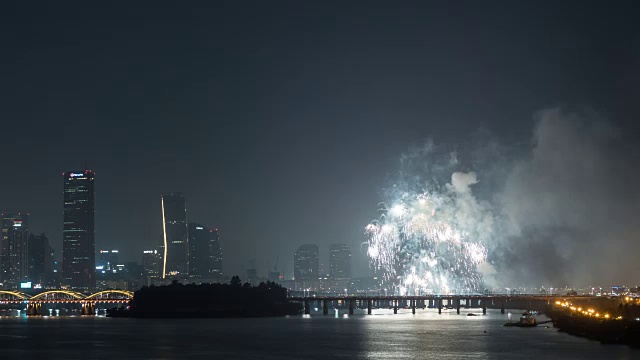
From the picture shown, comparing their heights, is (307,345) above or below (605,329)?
below

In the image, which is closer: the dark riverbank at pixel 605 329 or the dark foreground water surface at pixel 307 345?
the dark foreground water surface at pixel 307 345

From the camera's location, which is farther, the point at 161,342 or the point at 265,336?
the point at 265,336

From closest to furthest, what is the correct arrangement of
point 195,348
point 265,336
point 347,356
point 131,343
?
point 347,356 → point 195,348 → point 131,343 → point 265,336

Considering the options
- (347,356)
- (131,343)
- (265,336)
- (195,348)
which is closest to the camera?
(347,356)

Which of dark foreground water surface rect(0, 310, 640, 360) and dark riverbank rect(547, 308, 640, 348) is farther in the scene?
dark riverbank rect(547, 308, 640, 348)

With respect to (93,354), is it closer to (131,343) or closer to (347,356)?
(131,343)

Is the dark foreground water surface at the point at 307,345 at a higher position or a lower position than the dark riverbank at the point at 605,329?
lower

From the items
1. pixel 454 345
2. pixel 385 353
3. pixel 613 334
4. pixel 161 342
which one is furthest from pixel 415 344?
pixel 161 342

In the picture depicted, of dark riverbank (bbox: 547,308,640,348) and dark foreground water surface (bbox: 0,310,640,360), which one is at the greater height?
dark riverbank (bbox: 547,308,640,348)

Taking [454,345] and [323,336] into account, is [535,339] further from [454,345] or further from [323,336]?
[323,336]

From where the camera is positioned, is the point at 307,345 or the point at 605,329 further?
the point at 605,329
